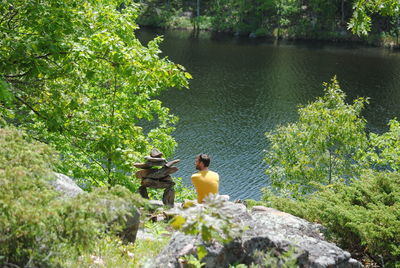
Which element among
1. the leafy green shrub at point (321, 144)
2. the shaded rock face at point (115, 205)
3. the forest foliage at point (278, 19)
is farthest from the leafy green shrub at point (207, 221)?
the forest foliage at point (278, 19)

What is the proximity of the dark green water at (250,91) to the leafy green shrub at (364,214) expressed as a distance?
15.0m

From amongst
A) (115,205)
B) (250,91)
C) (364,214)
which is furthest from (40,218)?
(250,91)

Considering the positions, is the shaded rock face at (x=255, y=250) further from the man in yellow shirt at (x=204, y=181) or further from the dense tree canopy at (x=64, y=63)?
the dense tree canopy at (x=64, y=63)

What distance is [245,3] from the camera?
79.7m

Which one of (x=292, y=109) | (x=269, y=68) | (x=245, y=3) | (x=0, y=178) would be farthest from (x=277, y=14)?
(x=0, y=178)

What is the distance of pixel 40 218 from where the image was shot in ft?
15.8

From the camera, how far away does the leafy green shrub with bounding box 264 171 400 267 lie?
27.8 feet

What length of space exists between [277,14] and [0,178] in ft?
255

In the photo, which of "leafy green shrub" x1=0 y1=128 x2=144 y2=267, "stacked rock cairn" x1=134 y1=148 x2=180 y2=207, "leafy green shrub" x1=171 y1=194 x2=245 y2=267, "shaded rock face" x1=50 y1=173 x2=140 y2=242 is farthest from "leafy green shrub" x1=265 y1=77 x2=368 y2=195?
"leafy green shrub" x1=0 y1=128 x2=144 y2=267

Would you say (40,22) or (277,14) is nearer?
(40,22)

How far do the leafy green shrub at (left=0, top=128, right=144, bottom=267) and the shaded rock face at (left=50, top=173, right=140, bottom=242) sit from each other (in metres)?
0.04

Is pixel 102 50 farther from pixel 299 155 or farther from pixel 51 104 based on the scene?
pixel 299 155

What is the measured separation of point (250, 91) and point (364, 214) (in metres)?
35.6

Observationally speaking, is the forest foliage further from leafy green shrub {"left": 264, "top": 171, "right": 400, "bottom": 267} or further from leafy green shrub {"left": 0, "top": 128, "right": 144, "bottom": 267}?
leafy green shrub {"left": 0, "top": 128, "right": 144, "bottom": 267}
